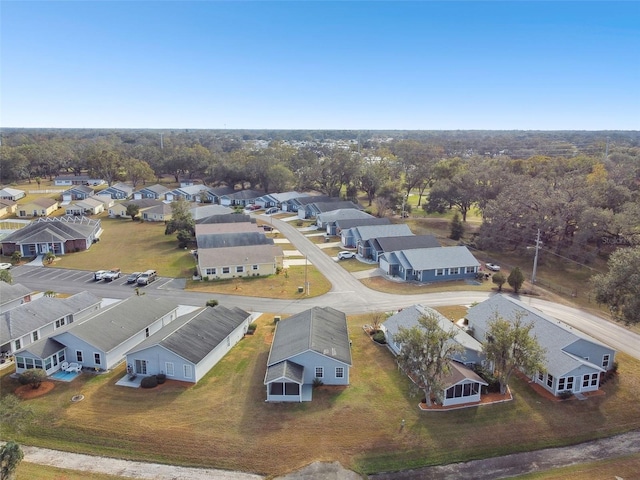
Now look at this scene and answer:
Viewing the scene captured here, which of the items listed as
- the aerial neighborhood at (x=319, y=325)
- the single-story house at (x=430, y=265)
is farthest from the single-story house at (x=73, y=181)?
the single-story house at (x=430, y=265)

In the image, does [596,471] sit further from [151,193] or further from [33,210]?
[151,193]

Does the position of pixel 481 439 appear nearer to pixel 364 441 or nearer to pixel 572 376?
pixel 364 441

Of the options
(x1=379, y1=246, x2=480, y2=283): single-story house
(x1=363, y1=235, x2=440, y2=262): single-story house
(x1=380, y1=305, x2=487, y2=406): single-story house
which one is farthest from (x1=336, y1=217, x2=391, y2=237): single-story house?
(x1=380, y1=305, x2=487, y2=406): single-story house

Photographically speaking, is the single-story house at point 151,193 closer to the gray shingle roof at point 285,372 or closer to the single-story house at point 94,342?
the single-story house at point 94,342

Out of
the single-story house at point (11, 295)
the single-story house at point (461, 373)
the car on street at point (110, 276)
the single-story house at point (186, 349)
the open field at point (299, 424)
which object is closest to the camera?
the open field at point (299, 424)

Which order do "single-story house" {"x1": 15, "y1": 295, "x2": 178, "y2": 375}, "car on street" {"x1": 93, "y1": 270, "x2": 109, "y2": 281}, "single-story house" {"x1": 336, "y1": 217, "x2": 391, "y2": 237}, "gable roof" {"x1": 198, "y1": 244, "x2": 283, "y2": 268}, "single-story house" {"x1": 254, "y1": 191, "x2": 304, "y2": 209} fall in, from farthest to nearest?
"single-story house" {"x1": 254, "y1": 191, "x2": 304, "y2": 209}, "single-story house" {"x1": 336, "y1": 217, "x2": 391, "y2": 237}, "gable roof" {"x1": 198, "y1": 244, "x2": 283, "y2": 268}, "car on street" {"x1": 93, "y1": 270, "x2": 109, "y2": 281}, "single-story house" {"x1": 15, "y1": 295, "x2": 178, "y2": 375}

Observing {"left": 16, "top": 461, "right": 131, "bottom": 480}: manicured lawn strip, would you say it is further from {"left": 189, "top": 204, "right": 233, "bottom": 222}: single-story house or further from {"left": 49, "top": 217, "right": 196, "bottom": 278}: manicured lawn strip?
{"left": 189, "top": 204, "right": 233, "bottom": 222}: single-story house
